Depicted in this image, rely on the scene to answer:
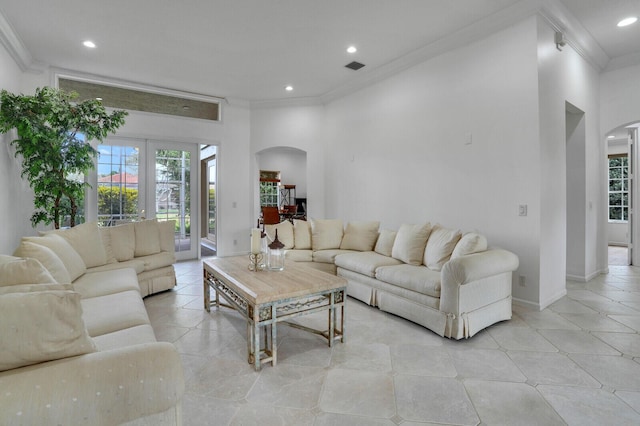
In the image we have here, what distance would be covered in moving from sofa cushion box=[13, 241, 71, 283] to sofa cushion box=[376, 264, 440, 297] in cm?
282

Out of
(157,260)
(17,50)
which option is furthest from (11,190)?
(157,260)

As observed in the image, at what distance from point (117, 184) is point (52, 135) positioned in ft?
5.97

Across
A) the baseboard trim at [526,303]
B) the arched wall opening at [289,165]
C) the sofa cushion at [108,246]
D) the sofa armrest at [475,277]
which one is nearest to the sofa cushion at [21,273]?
the sofa cushion at [108,246]

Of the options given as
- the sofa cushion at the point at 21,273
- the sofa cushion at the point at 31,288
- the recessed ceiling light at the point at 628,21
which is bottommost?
the sofa cushion at the point at 31,288

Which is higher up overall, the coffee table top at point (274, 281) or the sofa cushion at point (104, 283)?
the coffee table top at point (274, 281)

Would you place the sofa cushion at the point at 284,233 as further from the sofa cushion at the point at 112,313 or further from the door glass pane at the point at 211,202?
the door glass pane at the point at 211,202

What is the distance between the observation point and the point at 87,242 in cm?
342

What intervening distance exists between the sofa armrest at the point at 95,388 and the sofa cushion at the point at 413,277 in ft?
7.40

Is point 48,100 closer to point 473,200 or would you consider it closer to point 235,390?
point 235,390

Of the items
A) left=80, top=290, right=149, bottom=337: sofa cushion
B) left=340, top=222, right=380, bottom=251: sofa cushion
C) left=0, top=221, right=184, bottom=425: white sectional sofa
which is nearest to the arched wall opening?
left=340, top=222, right=380, bottom=251: sofa cushion

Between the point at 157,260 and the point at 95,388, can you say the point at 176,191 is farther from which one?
the point at 95,388

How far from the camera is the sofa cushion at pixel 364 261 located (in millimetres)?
3594

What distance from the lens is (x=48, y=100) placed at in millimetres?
3686

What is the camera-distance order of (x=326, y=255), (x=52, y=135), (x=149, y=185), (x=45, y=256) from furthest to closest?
(x=149, y=185)
(x=326, y=255)
(x=52, y=135)
(x=45, y=256)
